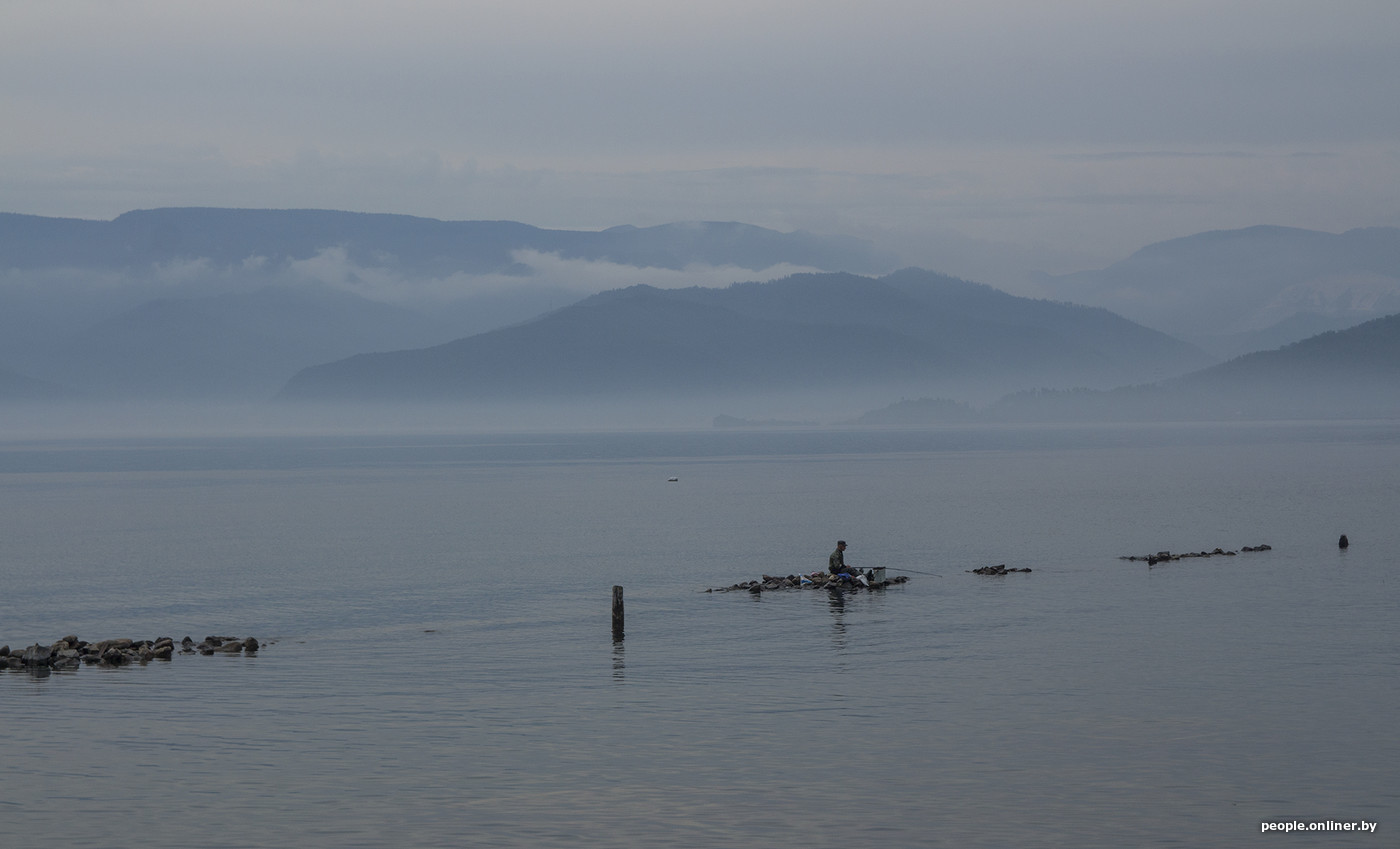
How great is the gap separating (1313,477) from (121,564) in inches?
5229

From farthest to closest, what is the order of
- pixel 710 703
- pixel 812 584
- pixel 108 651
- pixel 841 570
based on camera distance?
pixel 812 584 < pixel 841 570 < pixel 108 651 < pixel 710 703

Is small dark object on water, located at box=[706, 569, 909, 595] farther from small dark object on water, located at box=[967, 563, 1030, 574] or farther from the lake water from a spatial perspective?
small dark object on water, located at box=[967, 563, 1030, 574]

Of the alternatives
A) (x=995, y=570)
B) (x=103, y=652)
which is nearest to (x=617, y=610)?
(x=103, y=652)

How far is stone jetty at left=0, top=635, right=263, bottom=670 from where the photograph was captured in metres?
45.8

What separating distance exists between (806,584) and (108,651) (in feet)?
98.8

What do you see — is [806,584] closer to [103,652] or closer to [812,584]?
[812,584]

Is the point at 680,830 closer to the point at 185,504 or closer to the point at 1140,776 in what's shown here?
the point at 1140,776

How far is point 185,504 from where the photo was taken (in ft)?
491

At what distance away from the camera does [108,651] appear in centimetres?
4722

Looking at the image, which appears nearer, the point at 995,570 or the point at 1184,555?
the point at 995,570

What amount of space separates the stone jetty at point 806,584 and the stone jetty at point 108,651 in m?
23.3

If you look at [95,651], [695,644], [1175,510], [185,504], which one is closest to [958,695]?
[695,644]

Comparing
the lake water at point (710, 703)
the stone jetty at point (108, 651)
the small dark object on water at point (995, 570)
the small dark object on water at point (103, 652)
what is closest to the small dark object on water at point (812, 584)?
the lake water at point (710, 703)

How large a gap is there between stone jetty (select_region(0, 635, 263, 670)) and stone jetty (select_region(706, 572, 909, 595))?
23320 mm
